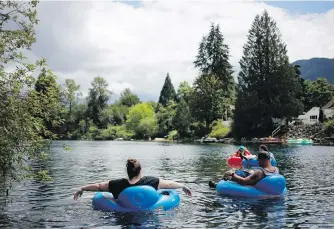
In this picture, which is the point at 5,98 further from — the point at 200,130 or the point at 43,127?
the point at 200,130

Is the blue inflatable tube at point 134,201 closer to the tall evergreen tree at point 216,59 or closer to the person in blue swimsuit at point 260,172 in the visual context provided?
the person in blue swimsuit at point 260,172

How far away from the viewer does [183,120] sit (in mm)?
86375

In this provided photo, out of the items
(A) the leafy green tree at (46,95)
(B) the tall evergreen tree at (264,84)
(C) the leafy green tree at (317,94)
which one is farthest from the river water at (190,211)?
(C) the leafy green tree at (317,94)

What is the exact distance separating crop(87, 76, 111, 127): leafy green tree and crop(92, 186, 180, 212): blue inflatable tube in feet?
332

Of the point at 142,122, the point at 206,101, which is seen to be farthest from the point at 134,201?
the point at 142,122

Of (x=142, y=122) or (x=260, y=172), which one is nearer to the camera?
(x=260, y=172)

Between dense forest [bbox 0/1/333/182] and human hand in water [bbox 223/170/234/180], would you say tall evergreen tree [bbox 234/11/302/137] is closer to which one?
dense forest [bbox 0/1/333/182]

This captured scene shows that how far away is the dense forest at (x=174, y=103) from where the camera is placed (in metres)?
11.3

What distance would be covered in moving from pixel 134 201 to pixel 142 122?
9477cm

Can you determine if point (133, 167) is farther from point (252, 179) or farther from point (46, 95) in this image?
point (252, 179)

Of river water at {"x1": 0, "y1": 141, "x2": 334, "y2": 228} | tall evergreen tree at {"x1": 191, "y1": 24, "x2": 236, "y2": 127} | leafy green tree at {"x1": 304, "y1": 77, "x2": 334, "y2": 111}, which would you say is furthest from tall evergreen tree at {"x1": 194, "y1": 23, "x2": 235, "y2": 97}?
river water at {"x1": 0, "y1": 141, "x2": 334, "y2": 228}

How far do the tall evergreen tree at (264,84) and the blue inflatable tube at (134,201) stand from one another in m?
63.3

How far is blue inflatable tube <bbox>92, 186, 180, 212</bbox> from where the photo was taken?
1106 cm

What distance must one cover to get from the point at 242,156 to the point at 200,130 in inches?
2434
